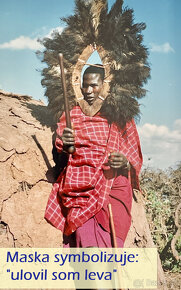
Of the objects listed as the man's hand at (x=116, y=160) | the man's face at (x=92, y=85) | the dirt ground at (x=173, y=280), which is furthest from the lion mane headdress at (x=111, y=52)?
the dirt ground at (x=173, y=280)

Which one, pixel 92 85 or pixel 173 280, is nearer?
pixel 92 85

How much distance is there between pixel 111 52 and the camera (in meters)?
2.34

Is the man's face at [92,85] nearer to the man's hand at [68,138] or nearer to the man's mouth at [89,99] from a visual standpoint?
the man's mouth at [89,99]

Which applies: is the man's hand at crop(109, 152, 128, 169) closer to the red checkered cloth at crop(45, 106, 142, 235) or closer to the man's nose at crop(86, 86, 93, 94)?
the red checkered cloth at crop(45, 106, 142, 235)

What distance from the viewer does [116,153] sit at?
7.25ft

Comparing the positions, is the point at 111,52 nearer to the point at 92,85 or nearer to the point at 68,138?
the point at 92,85

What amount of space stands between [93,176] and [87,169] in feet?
0.26

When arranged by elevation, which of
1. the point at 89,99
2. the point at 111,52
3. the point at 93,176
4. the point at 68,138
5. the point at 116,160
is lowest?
the point at 93,176

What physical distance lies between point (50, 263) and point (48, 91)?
56.3 inches

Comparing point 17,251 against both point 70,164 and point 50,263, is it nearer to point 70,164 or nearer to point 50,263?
point 50,263

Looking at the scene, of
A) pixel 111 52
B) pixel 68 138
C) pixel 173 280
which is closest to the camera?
pixel 68 138

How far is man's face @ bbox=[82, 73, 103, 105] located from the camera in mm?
2387

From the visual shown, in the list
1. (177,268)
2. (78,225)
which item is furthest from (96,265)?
(177,268)

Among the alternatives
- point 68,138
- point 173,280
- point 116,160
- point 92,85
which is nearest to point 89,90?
point 92,85
